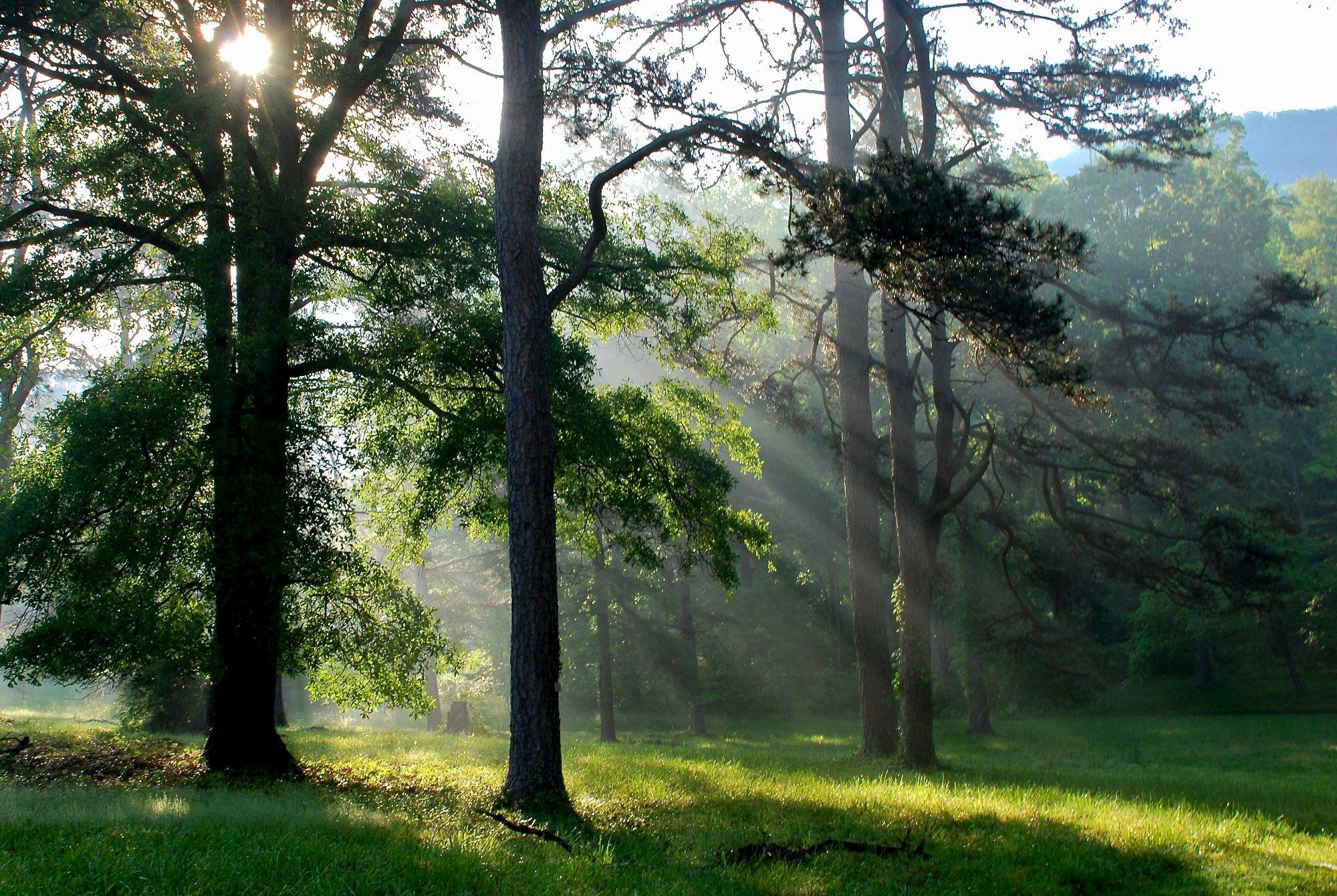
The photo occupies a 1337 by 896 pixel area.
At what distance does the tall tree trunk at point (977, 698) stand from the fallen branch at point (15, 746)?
85.5ft

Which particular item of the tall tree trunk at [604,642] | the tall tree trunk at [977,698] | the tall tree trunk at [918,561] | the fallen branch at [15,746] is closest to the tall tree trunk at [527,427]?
the tall tree trunk at [918,561]

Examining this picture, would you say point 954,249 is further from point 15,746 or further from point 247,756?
point 15,746

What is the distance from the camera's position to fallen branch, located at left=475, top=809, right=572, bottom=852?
7473mm

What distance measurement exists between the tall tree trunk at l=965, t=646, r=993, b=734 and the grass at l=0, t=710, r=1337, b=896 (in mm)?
15496

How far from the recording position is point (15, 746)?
46.3 ft

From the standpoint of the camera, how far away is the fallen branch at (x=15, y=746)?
13430mm

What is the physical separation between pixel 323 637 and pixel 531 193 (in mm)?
6109

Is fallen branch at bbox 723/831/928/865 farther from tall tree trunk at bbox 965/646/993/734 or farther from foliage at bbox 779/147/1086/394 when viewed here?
tall tree trunk at bbox 965/646/993/734

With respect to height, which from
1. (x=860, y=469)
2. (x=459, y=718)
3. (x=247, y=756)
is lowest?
(x=459, y=718)

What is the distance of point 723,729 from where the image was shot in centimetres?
3759

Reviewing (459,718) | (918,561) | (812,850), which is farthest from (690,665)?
(812,850)

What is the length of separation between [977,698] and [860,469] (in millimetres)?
17910

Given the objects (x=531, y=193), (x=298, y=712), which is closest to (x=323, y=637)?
(x=531, y=193)

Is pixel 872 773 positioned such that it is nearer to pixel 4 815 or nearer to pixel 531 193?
pixel 531 193
